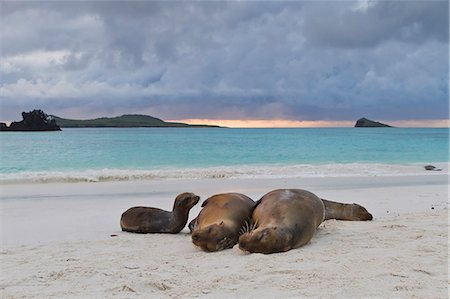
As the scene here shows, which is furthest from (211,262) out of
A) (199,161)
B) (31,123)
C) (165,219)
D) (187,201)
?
(31,123)

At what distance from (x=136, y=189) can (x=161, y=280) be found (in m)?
7.55

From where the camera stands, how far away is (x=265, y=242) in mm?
4969

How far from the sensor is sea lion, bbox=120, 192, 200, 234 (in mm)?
6418

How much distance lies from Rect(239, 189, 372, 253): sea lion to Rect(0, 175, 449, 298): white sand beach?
118 mm

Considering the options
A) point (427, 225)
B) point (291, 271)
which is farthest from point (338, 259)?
point (427, 225)

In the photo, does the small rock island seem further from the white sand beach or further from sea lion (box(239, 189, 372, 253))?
sea lion (box(239, 189, 372, 253))

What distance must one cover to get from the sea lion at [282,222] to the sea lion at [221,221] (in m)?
0.14

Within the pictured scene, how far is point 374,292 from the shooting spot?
385cm

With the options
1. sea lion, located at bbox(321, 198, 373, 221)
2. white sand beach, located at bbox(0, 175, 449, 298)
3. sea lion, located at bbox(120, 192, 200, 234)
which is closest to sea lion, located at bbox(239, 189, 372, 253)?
white sand beach, located at bbox(0, 175, 449, 298)

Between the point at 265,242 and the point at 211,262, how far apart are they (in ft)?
1.89

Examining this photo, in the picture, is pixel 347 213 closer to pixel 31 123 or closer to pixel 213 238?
pixel 213 238

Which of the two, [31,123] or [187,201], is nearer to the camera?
[187,201]

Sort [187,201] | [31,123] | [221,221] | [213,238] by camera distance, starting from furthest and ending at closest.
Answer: [31,123] < [187,201] < [221,221] < [213,238]

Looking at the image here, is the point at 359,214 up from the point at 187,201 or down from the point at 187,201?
down
